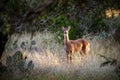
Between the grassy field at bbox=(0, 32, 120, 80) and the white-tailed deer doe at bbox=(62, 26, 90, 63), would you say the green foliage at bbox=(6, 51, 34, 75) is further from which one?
the white-tailed deer doe at bbox=(62, 26, 90, 63)

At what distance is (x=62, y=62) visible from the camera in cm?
1261

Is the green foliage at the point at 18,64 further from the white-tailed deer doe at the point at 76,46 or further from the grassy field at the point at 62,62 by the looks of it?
the white-tailed deer doe at the point at 76,46

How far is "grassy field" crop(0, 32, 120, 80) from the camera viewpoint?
1097cm

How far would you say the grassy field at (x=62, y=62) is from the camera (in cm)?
1097

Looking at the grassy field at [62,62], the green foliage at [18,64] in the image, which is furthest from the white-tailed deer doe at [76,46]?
the green foliage at [18,64]

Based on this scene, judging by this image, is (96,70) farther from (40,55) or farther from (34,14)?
(34,14)

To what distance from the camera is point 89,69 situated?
37.9 ft

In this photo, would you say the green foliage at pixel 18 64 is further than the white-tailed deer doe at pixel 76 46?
No

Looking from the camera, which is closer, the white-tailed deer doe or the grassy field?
the grassy field

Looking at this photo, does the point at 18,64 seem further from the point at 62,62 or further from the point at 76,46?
the point at 76,46

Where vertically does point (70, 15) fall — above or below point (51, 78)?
above

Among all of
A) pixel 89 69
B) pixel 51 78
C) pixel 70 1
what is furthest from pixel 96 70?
pixel 70 1

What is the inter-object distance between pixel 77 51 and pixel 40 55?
1.77m

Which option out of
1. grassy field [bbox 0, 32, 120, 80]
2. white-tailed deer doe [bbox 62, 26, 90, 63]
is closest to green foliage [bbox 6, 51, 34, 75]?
grassy field [bbox 0, 32, 120, 80]
